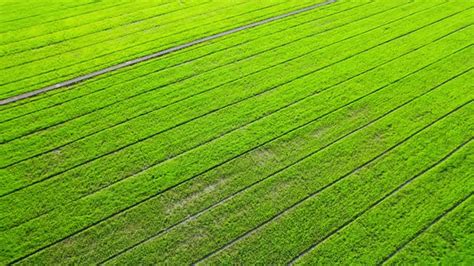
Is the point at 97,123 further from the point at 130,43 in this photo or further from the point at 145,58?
the point at 130,43

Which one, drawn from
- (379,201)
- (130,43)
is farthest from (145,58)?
(379,201)

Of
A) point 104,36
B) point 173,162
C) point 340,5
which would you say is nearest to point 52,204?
point 173,162

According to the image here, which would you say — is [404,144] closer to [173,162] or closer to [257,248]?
[257,248]

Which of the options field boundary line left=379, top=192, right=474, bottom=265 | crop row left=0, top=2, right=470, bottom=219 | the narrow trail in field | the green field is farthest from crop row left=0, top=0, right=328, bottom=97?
field boundary line left=379, top=192, right=474, bottom=265

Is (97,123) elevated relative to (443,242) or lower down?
elevated

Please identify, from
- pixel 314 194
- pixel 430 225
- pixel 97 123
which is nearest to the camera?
pixel 430 225

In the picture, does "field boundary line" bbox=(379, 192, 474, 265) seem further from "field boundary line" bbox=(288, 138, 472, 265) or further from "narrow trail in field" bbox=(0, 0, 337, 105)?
"narrow trail in field" bbox=(0, 0, 337, 105)

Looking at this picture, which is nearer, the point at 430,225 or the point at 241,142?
the point at 430,225

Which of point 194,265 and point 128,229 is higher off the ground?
point 128,229
